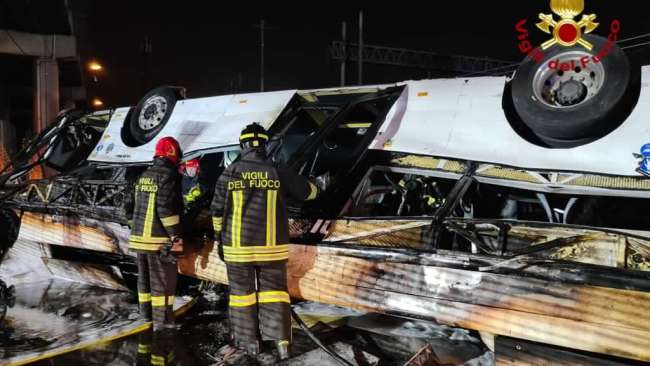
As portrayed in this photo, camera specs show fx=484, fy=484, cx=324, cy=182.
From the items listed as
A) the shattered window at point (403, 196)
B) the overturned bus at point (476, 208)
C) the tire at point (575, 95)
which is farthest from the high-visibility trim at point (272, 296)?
the tire at point (575, 95)

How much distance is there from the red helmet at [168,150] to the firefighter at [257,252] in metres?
0.87

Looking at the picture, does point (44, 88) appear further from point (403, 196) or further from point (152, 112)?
point (403, 196)

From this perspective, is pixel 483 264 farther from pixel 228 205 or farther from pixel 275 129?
pixel 275 129

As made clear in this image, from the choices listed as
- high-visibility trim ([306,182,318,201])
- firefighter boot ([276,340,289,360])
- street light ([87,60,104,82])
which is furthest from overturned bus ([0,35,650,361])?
street light ([87,60,104,82])

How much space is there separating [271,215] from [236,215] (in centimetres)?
24

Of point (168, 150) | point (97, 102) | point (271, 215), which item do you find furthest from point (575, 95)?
point (97, 102)

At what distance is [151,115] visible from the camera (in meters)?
5.95

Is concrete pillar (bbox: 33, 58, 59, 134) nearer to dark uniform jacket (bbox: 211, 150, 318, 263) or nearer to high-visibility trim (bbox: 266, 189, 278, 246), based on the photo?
dark uniform jacket (bbox: 211, 150, 318, 263)

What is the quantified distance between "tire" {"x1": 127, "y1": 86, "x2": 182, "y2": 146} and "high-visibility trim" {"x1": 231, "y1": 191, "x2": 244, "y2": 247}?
2789mm

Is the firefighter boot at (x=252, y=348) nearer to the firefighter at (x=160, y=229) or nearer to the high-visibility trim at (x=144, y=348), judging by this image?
the high-visibility trim at (x=144, y=348)

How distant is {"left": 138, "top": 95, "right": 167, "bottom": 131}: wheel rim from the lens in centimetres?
582

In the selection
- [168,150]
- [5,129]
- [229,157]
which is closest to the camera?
[168,150]

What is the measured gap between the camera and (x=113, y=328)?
12.6ft

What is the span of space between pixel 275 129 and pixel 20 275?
10.9 ft
